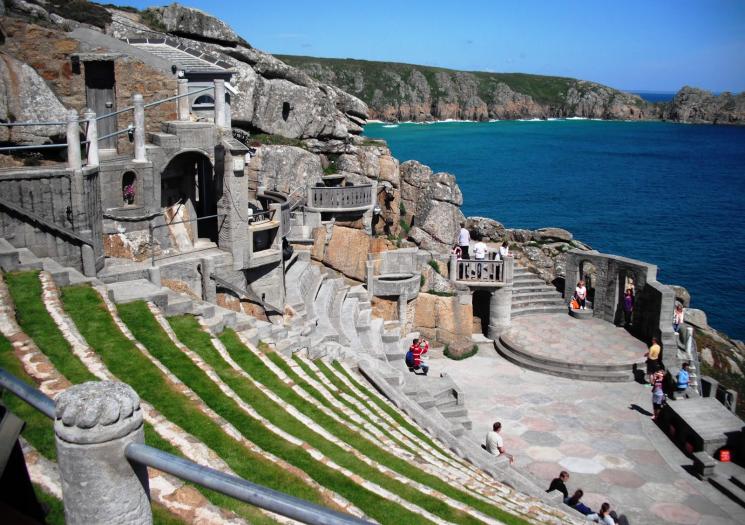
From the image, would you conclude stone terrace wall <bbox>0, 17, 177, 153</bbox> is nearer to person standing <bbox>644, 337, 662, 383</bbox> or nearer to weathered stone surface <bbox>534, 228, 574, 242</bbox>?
person standing <bbox>644, 337, 662, 383</bbox>

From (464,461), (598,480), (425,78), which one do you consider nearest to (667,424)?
(598,480)

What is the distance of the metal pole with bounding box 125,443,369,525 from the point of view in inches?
128

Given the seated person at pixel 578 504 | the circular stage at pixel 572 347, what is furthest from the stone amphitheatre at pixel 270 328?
the seated person at pixel 578 504

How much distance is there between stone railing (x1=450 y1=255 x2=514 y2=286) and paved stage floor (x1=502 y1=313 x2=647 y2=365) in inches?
79.3

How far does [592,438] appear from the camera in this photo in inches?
784

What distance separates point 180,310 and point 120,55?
27.4 ft

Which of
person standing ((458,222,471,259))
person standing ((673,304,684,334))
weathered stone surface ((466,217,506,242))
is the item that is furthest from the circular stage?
weathered stone surface ((466,217,506,242))

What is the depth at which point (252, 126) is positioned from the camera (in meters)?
34.3

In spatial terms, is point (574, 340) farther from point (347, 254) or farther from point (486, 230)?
point (486, 230)

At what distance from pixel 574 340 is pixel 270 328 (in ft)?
47.2

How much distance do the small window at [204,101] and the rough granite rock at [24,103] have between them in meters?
5.69

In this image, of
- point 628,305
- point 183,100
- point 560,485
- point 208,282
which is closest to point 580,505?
point 560,485

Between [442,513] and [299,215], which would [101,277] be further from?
[299,215]

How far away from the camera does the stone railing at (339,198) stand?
95.6 ft
